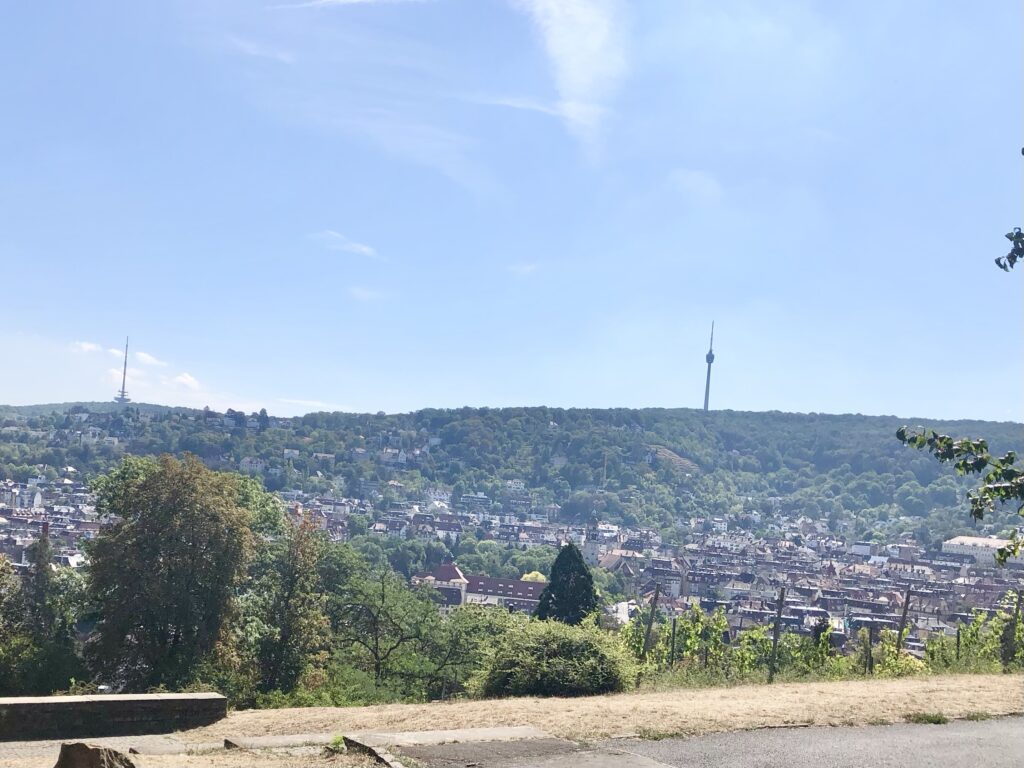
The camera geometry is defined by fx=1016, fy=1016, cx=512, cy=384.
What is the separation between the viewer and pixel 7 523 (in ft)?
372

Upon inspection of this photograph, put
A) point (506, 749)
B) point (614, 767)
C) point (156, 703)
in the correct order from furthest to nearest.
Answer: point (156, 703)
point (506, 749)
point (614, 767)

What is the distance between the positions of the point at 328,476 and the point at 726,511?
76.1 metres

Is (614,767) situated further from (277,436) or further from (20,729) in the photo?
(277,436)

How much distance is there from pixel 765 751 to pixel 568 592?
25.9 metres

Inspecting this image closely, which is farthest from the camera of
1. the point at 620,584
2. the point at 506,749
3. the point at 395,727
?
the point at 620,584

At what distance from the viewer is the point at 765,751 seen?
749 centimetres

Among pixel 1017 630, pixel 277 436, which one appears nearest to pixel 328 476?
pixel 277 436

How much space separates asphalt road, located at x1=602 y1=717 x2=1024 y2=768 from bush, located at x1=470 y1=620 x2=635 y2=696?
2.99 metres

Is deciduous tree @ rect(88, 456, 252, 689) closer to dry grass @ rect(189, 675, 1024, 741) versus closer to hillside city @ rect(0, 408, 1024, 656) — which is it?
dry grass @ rect(189, 675, 1024, 741)

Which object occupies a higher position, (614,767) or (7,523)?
(614,767)

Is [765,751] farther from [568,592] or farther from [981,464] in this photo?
[568,592]

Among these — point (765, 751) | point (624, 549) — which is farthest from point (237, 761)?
point (624, 549)

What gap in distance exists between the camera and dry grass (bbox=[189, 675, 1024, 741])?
27.5 ft

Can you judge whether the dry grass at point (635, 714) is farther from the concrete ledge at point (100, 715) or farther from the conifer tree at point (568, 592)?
the conifer tree at point (568, 592)
